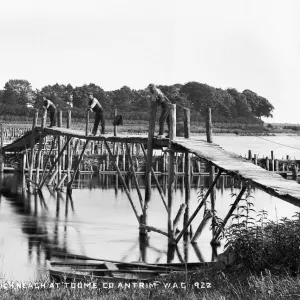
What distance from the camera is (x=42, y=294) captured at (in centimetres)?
1284

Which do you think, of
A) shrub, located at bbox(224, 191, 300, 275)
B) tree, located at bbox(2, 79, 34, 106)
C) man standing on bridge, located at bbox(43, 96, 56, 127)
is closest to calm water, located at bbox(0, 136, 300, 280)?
shrub, located at bbox(224, 191, 300, 275)

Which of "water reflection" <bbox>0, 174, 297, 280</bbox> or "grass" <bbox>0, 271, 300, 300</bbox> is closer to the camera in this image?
"grass" <bbox>0, 271, 300, 300</bbox>

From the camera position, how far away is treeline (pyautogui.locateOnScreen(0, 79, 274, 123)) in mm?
110531

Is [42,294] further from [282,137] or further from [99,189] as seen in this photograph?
[282,137]

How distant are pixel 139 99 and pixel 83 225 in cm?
9635

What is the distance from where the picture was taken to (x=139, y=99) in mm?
123750

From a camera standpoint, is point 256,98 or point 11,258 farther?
point 256,98

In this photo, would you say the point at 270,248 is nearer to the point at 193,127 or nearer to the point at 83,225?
the point at 83,225

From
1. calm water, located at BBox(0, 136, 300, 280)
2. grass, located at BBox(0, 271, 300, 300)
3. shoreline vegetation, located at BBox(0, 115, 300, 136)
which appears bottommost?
calm water, located at BBox(0, 136, 300, 280)

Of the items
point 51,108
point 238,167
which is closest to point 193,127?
point 51,108

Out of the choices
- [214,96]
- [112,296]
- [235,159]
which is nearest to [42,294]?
[112,296]

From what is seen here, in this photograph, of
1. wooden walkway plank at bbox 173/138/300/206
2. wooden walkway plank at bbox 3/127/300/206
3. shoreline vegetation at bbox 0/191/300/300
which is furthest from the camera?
wooden walkway plank at bbox 3/127/300/206

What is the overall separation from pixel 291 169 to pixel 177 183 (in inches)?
519

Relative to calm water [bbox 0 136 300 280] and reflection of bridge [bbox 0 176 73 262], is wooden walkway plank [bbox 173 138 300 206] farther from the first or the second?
reflection of bridge [bbox 0 176 73 262]
